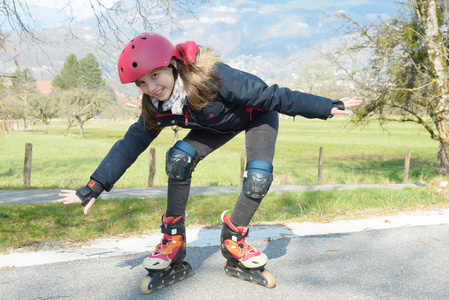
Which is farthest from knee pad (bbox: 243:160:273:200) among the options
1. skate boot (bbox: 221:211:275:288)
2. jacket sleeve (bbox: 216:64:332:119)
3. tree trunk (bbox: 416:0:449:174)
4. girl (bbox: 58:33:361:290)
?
tree trunk (bbox: 416:0:449:174)

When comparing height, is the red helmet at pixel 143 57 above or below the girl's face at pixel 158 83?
above

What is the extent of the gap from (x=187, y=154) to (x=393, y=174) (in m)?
16.3

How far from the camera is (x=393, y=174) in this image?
16844 millimetres

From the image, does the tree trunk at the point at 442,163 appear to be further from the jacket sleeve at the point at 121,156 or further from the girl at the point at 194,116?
the jacket sleeve at the point at 121,156

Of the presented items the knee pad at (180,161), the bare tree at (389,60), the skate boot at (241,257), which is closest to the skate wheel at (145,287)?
the skate boot at (241,257)

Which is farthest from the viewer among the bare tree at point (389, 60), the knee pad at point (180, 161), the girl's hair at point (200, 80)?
the bare tree at point (389, 60)

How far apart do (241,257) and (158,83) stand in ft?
4.06

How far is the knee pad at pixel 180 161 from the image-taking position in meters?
2.50

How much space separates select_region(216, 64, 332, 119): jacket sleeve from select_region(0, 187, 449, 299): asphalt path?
1067mm

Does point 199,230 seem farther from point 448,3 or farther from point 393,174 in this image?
point 393,174

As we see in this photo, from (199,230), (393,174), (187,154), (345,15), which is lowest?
(393,174)

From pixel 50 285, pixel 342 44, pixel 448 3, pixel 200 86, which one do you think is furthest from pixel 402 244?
pixel 448 3

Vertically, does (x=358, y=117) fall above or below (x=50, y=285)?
above

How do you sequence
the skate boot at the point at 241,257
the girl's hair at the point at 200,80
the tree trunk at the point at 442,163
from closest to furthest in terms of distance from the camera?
the girl's hair at the point at 200,80
the skate boot at the point at 241,257
the tree trunk at the point at 442,163
